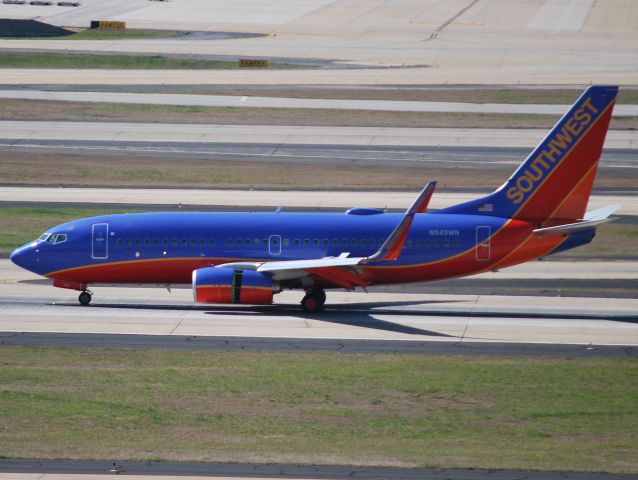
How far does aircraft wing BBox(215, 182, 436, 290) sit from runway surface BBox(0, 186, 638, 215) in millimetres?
17587

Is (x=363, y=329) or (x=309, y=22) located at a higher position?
(x=309, y=22)

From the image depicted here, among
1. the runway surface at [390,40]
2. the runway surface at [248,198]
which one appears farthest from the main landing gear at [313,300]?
the runway surface at [390,40]

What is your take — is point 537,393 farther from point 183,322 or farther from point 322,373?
point 183,322

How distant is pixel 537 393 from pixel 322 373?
22.8 ft

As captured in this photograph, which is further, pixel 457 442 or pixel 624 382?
pixel 624 382

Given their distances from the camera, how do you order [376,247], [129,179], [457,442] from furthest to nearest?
1. [129,179]
2. [376,247]
3. [457,442]

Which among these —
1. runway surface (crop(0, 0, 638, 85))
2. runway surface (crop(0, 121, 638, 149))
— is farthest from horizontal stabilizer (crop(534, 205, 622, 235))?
runway surface (crop(0, 0, 638, 85))

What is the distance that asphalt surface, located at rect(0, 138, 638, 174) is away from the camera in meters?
81.2

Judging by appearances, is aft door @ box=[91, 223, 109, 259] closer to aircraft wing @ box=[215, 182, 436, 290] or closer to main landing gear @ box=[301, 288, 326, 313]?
aircraft wing @ box=[215, 182, 436, 290]

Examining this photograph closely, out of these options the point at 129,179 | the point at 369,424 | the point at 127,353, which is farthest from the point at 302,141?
the point at 369,424

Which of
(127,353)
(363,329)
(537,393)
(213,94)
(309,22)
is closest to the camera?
(537,393)

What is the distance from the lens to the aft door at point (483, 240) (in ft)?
164

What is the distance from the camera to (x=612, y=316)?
49.1m

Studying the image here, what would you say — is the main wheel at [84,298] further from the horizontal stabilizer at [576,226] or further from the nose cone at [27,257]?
the horizontal stabilizer at [576,226]
